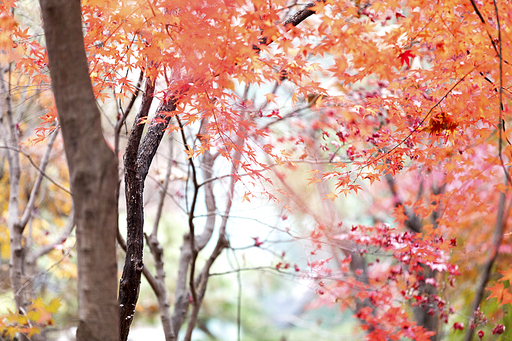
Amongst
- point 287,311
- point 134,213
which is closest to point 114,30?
point 134,213

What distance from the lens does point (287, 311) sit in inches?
408

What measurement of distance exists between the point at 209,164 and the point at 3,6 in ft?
8.93

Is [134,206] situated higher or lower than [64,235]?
lower

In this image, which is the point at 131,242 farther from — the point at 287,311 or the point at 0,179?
the point at 287,311

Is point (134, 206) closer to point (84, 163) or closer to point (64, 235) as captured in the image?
point (84, 163)

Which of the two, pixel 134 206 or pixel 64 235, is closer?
pixel 134 206

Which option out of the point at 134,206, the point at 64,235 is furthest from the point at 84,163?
the point at 64,235

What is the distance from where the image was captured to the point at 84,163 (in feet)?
4.81

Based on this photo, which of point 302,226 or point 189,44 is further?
point 302,226

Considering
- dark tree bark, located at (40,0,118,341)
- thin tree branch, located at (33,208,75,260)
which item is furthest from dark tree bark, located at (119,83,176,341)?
thin tree branch, located at (33,208,75,260)

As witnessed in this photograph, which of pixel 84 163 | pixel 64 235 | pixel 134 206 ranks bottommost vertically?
pixel 84 163

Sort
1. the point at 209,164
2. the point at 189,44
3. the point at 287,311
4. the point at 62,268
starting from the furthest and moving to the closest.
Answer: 1. the point at 287,311
2. the point at 62,268
3. the point at 209,164
4. the point at 189,44

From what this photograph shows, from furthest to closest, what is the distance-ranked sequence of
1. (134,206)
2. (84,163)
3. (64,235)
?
1. (64,235)
2. (134,206)
3. (84,163)

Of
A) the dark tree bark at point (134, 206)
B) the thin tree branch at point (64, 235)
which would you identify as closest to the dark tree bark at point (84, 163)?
the dark tree bark at point (134, 206)
